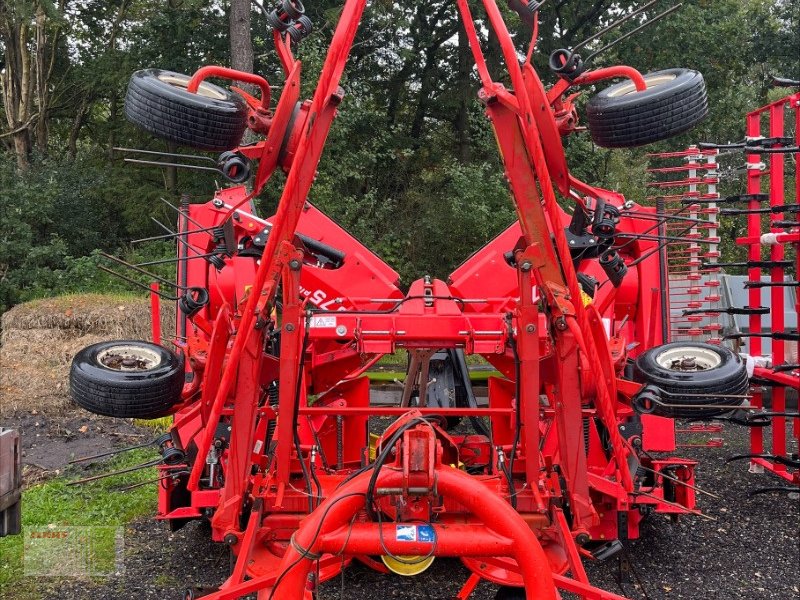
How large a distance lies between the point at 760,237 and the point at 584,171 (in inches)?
399

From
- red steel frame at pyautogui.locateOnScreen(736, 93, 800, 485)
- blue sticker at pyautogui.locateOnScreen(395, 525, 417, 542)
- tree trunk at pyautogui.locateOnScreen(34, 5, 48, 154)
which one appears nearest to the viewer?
blue sticker at pyautogui.locateOnScreen(395, 525, 417, 542)

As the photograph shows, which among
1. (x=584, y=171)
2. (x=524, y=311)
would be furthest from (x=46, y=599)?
(x=584, y=171)

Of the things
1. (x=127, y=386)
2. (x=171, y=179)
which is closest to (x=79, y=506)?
(x=127, y=386)

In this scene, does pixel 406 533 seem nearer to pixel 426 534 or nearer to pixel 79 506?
pixel 426 534

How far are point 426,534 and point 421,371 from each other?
190 centimetres

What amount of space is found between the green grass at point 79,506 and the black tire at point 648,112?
397 cm

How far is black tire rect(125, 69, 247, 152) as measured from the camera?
3.22 metres

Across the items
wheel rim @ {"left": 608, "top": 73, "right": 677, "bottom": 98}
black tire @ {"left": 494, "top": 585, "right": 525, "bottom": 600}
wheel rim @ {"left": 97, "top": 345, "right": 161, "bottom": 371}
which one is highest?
wheel rim @ {"left": 608, "top": 73, "right": 677, "bottom": 98}

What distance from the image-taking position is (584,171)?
16.3 meters

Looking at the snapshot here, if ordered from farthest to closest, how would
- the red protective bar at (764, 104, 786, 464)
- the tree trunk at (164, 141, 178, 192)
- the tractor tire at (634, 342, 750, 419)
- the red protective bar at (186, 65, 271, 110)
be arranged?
the tree trunk at (164, 141, 178, 192) → the red protective bar at (764, 104, 786, 464) → the tractor tire at (634, 342, 750, 419) → the red protective bar at (186, 65, 271, 110)

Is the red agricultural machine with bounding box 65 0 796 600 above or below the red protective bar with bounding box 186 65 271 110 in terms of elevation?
below

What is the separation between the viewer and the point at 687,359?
403cm

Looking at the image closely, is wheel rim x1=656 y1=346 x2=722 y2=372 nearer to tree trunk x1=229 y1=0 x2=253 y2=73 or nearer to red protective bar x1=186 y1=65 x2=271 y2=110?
red protective bar x1=186 y1=65 x2=271 y2=110

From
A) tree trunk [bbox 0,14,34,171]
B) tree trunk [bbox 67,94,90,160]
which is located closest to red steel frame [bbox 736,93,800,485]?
tree trunk [bbox 0,14,34,171]
